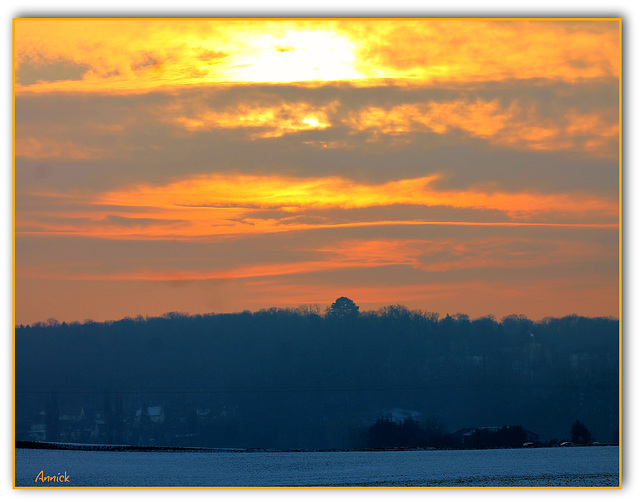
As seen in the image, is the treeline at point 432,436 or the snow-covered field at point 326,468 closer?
the snow-covered field at point 326,468

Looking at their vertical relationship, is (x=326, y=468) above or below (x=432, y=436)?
below

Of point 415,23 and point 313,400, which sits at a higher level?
point 415,23

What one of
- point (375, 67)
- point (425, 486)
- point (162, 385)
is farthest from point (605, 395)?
point (162, 385)

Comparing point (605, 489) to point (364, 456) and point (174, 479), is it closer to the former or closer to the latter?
point (364, 456)

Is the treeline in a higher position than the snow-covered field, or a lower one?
higher

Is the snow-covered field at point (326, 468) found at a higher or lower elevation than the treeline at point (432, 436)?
lower

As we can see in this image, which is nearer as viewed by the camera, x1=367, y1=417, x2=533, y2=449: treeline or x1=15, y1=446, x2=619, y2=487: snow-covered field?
x1=15, y1=446, x2=619, y2=487: snow-covered field

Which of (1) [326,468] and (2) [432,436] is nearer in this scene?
(1) [326,468]

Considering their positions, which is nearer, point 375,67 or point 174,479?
point 174,479
